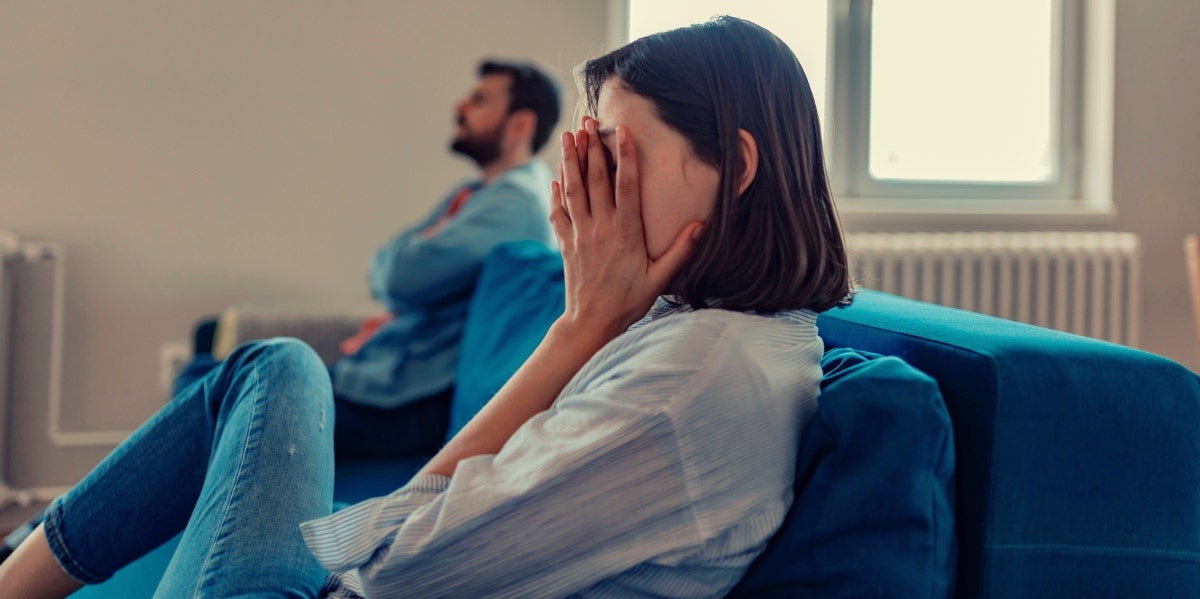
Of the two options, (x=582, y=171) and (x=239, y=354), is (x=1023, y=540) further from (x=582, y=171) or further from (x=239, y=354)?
(x=239, y=354)

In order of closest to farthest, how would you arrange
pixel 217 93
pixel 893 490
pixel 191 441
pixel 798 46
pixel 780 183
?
pixel 893 490 → pixel 780 183 → pixel 191 441 → pixel 217 93 → pixel 798 46

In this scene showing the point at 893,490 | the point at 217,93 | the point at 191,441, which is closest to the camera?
the point at 893,490

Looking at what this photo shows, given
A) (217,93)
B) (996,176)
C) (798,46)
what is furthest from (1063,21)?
(217,93)

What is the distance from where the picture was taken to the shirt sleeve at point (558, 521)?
0.70 metres

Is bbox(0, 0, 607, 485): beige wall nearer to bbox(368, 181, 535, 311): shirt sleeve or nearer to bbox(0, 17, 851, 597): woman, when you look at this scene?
bbox(368, 181, 535, 311): shirt sleeve

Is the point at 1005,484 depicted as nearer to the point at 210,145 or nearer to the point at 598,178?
the point at 598,178

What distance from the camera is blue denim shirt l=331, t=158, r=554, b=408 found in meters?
1.99

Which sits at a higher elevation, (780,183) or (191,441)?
(780,183)

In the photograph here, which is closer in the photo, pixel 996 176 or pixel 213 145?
pixel 213 145

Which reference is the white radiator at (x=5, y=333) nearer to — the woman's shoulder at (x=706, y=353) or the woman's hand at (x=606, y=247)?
the woman's hand at (x=606, y=247)

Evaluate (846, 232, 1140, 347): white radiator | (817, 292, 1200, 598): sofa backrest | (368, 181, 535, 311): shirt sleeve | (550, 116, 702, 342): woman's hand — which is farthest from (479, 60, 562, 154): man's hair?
(817, 292, 1200, 598): sofa backrest

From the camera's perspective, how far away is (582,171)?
0.91 meters

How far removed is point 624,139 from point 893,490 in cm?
35

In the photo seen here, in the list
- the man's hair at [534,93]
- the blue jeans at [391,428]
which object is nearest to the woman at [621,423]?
the blue jeans at [391,428]
